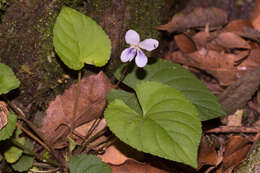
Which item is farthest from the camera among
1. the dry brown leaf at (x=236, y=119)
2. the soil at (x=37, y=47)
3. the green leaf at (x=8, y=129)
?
the dry brown leaf at (x=236, y=119)

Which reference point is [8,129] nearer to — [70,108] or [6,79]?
[6,79]

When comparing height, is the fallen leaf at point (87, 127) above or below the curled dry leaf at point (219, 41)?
below

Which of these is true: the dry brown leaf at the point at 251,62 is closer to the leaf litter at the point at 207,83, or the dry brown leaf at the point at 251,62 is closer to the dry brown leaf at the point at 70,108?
the leaf litter at the point at 207,83

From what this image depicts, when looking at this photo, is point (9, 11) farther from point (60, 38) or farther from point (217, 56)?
point (217, 56)

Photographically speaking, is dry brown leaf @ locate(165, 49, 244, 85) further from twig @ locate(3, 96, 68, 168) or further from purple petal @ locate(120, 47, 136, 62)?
twig @ locate(3, 96, 68, 168)

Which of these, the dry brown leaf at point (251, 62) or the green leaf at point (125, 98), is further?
the dry brown leaf at point (251, 62)

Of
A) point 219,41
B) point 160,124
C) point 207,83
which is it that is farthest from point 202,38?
point 160,124

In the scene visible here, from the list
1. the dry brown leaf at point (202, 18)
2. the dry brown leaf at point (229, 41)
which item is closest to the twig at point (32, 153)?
the dry brown leaf at point (202, 18)
